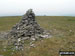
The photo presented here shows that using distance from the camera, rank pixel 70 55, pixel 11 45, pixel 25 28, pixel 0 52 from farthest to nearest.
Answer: pixel 25 28
pixel 11 45
pixel 0 52
pixel 70 55

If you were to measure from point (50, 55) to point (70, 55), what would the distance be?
165 inches

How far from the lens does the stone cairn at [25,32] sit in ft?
123

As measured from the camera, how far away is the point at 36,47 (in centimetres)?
3347

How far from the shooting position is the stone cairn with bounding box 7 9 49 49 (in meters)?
37.6

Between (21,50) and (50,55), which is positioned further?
(21,50)

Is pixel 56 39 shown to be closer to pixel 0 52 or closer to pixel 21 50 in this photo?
pixel 21 50

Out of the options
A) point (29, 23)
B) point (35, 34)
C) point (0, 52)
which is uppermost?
point (29, 23)

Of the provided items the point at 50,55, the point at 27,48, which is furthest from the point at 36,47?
the point at 50,55

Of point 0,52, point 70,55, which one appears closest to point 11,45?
point 0,52

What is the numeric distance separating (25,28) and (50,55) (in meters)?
15.6

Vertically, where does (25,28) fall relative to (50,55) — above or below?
above

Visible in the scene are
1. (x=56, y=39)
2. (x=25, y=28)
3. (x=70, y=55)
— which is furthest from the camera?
(x=25, y=28)

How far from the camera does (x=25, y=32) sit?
40094mm

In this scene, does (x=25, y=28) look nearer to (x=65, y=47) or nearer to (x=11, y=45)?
(x=11, y=45)
